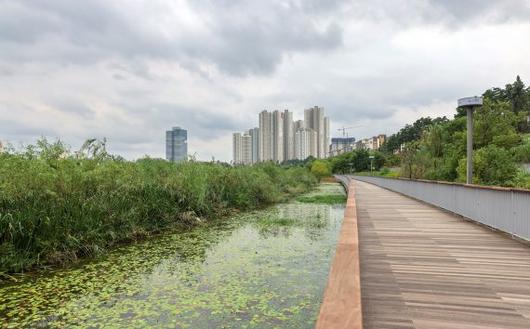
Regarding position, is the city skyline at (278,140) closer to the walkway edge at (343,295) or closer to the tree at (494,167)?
the tree at (494,167)

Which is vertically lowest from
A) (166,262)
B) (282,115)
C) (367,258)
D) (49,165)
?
(166,262)

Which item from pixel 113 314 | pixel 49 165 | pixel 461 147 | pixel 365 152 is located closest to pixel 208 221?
pixel 49 165

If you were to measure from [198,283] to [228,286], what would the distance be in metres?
0.54

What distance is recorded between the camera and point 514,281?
13.7ft

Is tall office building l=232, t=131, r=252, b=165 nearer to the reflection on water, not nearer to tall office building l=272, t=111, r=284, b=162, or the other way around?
tall office building l=272, t=111, r=284, b=162

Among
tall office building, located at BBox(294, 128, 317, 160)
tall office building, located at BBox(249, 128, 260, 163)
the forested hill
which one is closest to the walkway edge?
the forested hill

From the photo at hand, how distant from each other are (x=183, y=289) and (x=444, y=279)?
140 inches

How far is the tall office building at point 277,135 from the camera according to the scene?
125 m

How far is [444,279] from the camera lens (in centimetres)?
426

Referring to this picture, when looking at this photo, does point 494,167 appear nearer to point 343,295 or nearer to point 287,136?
point 343,295

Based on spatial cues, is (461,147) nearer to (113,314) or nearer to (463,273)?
(463,273)

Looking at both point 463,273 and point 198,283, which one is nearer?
point 463,273

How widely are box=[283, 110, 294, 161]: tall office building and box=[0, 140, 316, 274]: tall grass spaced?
115280mm

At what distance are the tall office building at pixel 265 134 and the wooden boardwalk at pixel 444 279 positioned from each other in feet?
370
